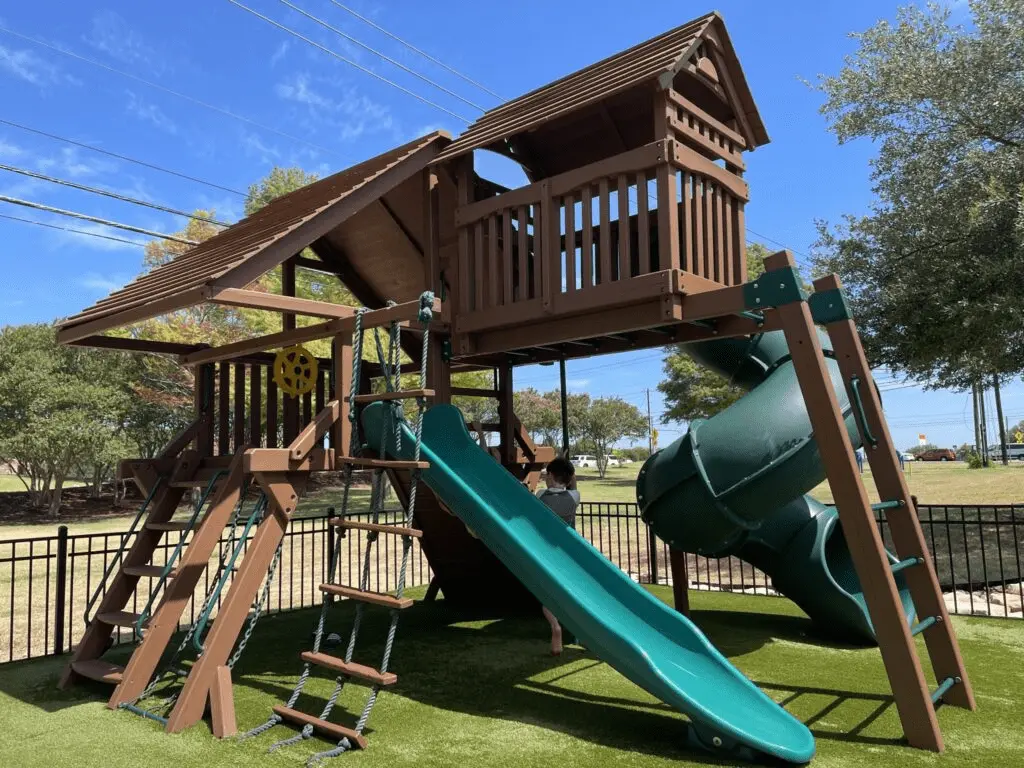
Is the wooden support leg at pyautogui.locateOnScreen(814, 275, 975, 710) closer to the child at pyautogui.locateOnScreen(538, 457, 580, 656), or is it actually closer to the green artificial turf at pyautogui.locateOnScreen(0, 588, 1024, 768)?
the green artificial turf at pyautogui.locateOnScreen(0, 588, 1024, 768)

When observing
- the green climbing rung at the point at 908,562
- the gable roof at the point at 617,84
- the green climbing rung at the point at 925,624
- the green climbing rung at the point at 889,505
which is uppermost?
the gable roof at the point at 617,84

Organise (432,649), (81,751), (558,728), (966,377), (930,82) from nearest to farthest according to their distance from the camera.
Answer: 1. (81,751)
2. (558,728)
3. (432,649)
4. (930,82)
5. (966,377)

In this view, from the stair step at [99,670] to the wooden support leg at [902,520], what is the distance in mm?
6074

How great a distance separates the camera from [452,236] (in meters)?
8.12

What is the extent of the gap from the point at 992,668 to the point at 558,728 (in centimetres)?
415

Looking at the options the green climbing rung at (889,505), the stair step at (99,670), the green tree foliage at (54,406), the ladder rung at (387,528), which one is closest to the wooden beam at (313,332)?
the ladder rung at (387,528)

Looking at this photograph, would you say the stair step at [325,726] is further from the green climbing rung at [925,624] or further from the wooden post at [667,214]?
the wooden post at [667,214]

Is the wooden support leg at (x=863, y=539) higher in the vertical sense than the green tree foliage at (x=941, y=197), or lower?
lower

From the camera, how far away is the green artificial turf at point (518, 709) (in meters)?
4.54

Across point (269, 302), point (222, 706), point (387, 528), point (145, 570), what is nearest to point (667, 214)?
point (387, 528)

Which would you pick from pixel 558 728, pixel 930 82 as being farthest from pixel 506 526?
pixel 930 82

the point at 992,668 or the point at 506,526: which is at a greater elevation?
the point at 506,526

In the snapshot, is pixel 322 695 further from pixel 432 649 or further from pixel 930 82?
pixel 930 82

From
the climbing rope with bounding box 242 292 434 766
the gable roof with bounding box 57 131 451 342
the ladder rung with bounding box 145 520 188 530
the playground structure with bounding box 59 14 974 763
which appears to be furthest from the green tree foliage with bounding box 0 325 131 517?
the climbing rope with bounding box 242 292 434 766
